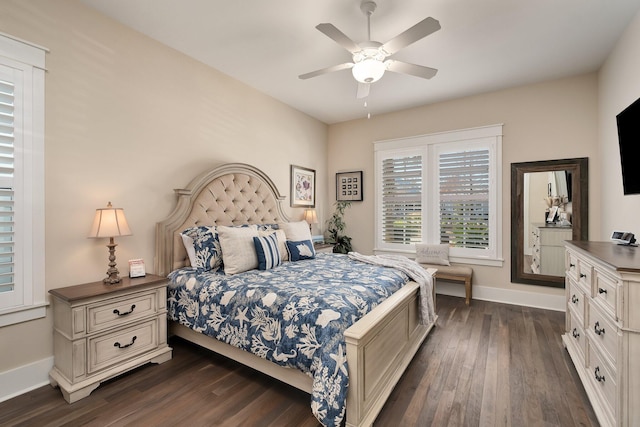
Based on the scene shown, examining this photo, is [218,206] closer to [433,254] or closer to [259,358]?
[259,358]

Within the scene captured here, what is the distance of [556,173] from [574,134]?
0.49 m

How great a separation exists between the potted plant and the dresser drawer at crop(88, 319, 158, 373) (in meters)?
3.25

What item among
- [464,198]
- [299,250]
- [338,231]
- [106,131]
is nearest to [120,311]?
[106,131]

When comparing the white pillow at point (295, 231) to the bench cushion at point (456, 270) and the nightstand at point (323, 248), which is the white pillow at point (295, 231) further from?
the bench cushion at point (456, 270)

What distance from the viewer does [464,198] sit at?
4.34m

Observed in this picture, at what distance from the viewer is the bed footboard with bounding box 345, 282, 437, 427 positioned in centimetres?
166

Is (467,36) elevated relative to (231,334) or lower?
elevated

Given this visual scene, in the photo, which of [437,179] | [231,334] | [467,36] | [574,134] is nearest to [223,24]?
[467,36]

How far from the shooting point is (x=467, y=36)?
2.78m

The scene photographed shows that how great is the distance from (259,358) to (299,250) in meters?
1.40

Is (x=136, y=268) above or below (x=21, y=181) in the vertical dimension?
below

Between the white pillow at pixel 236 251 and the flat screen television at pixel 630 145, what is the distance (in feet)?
10.5

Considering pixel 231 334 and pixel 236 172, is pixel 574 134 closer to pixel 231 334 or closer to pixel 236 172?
pixel 236 172

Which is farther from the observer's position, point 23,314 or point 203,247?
point 203,247
